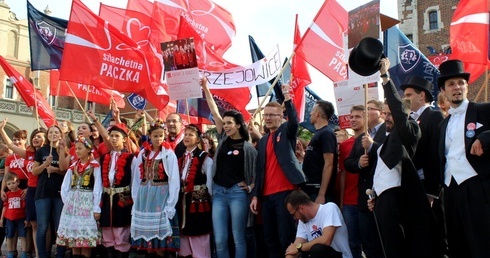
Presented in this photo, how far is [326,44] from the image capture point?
984 centimetres

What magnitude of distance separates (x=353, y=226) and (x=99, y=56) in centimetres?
561

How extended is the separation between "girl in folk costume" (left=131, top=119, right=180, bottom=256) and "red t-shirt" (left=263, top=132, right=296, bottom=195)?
1.28 m

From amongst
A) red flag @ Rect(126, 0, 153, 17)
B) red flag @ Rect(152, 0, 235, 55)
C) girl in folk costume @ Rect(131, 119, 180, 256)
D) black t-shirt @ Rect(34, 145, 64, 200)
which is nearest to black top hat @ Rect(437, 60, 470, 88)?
girl in folk costume @ Rect(131, 119, 180, 256)

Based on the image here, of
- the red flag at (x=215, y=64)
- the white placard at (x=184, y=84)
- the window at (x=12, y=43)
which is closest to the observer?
the white placard at (x=184, y=84)

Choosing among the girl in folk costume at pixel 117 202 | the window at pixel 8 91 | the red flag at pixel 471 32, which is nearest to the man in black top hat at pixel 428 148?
the red flag at pixel 471 32

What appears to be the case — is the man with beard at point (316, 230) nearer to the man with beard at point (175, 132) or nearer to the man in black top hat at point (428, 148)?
the man in black top hat at point (428, 148)

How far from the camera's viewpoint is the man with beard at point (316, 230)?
19.0 feet

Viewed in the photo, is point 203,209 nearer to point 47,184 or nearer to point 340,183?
point 340,183

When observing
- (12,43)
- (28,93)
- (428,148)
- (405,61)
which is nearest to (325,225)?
(428,148)

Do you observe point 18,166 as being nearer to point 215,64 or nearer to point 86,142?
point 86,142

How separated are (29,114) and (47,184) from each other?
32.4 m

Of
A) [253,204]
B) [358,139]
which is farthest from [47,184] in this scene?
[358,139]

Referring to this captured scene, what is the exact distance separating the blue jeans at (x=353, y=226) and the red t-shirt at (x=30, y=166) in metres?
5.04

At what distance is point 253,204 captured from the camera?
6.54m
